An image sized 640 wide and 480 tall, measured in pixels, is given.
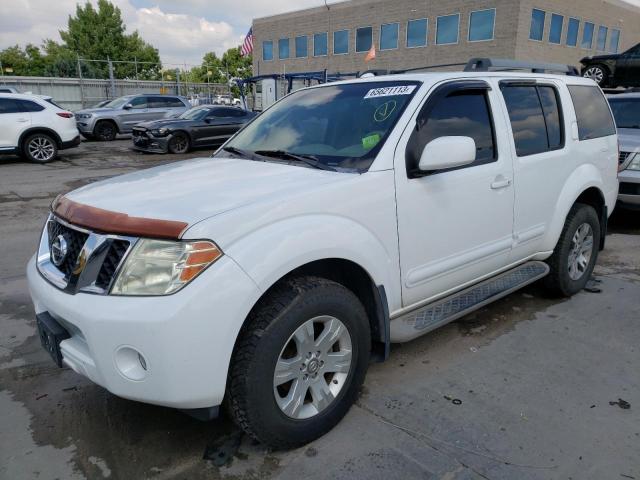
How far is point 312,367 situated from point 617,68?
1366 cm

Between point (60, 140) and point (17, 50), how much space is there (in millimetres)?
65986

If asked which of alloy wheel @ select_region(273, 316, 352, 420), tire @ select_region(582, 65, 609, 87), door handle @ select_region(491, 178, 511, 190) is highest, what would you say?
tire @ select_region(582, 65, 609, 87)

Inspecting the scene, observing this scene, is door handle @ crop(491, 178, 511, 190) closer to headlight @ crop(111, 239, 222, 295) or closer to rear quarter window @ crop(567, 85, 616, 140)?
rear quarter window @ crop(567, 85, 616, 140)

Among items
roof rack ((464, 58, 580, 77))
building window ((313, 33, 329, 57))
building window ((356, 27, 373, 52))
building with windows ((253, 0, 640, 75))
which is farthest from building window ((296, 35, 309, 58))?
roof rack ((464, 58, 580, 77))

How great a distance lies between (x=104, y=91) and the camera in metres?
→ 26.3

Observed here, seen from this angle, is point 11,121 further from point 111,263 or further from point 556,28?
point 556,28

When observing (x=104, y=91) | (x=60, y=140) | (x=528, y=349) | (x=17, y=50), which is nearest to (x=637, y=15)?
(x=104, y=91)

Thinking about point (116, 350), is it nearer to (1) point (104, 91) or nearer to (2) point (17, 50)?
(1) point (104, 91)

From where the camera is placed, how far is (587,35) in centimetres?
3438

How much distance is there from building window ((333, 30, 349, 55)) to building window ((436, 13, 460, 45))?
25.6 ft

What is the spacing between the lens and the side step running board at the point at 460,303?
290 centimetres

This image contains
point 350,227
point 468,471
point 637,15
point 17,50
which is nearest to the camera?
point 468,471

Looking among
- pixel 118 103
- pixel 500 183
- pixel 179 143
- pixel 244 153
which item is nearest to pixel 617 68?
pixel 179 143

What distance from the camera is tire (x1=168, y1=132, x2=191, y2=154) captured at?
14703 mm
